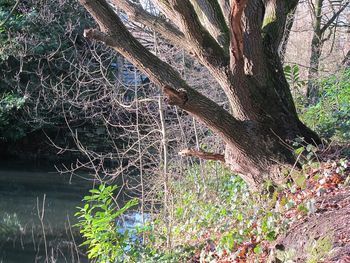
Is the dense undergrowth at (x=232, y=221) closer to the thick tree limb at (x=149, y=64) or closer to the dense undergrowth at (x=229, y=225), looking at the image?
the dense undergrowth at (x=229, y=225)

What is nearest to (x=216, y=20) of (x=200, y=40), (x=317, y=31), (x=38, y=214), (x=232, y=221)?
(x=200, y=40)

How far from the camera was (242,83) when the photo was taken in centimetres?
626

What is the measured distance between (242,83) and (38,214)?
523 centimetres

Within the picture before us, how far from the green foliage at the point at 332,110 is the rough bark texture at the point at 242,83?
0.72m

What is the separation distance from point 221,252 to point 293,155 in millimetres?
1496

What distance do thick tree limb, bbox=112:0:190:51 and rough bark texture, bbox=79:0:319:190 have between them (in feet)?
0.96

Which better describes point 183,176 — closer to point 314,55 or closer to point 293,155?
point 293,155

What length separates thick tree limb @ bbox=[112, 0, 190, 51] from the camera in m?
6.95

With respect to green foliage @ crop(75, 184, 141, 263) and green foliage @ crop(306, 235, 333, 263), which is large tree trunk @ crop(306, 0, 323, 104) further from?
green foliage @ crop(306, 235, 333, 263)

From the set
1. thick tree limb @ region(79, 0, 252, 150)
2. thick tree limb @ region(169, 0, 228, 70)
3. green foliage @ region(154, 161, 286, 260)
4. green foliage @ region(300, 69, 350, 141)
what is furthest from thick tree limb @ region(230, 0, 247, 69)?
green foliage @ region(300, 69, 350, 141)

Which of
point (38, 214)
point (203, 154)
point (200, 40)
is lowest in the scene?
point (38, 214)

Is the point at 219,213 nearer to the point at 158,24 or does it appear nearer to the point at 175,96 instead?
the point at 175,96

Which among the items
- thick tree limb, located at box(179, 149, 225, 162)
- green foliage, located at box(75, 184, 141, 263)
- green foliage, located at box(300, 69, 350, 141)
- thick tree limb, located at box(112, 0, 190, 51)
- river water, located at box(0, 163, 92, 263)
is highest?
thick tree limb, located at box(112, 0, 190, 51)

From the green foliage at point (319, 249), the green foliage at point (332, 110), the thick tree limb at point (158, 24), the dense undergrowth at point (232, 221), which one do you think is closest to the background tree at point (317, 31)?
the green foliage at point (332, 110)
